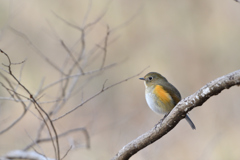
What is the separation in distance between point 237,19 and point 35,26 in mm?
6239

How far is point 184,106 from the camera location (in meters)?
2.48

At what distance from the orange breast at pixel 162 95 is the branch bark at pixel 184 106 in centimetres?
83

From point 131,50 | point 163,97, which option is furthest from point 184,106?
point 131,50

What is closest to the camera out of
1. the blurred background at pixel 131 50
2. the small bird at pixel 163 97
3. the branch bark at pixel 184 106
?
the branch bark at pixel 184 106

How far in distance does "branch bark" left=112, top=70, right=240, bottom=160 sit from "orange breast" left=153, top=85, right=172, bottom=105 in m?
0.83

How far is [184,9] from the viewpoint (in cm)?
1131

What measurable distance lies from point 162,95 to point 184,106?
1.19m

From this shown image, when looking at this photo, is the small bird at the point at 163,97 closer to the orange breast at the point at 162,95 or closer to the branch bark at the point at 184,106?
the orange breast at the point at 162,95

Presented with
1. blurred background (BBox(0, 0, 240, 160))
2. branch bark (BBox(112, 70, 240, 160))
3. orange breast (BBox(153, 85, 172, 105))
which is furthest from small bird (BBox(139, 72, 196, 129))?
blurred background (BBox(0, 0, 240, 160))

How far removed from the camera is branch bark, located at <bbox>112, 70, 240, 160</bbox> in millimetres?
2219

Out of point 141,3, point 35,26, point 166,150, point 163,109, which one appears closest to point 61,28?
point 35,26

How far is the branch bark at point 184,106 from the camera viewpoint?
2.22 metres

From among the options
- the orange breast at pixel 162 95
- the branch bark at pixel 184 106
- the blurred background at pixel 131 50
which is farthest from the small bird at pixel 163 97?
the blurred background at pixel 131 50

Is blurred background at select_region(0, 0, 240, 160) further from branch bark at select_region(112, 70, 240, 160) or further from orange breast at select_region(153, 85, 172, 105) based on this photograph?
branch bark at select_region(112, 70, 240, 160)
